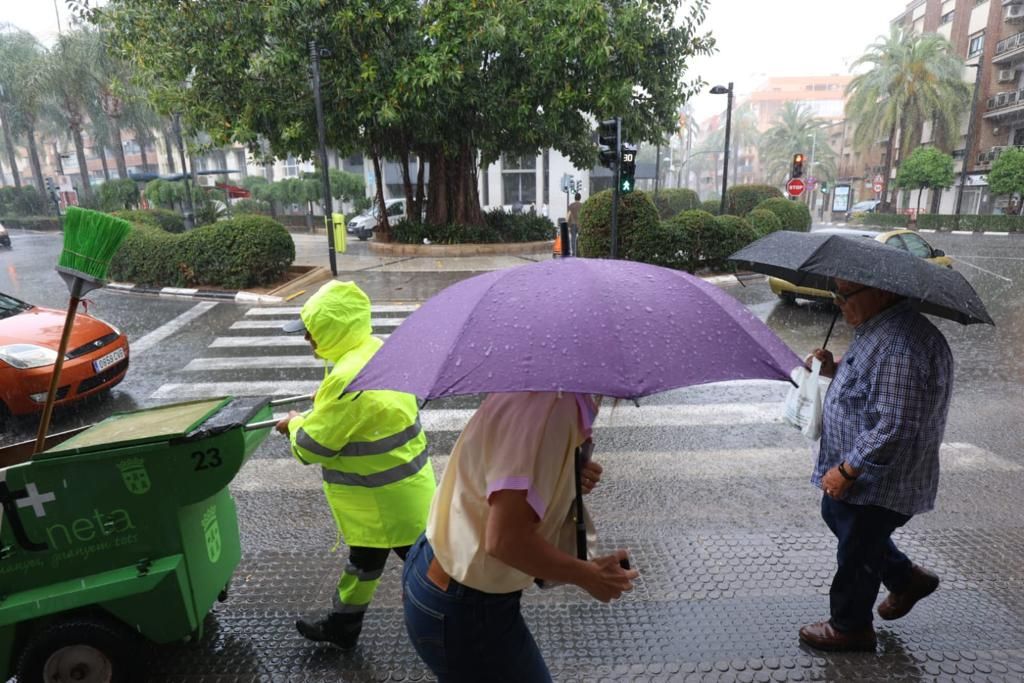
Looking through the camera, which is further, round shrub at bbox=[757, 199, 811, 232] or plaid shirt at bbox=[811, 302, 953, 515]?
round shrub at bbox=[757, 199, 811, 232]

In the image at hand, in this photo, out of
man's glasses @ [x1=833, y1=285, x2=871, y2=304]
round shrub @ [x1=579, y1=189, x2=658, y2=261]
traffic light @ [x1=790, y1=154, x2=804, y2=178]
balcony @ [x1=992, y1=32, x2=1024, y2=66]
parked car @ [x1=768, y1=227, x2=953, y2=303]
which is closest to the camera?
man's glasses @ [x1=833, y1=285, x2=871, y2=304]

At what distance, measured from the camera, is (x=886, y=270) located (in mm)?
2316

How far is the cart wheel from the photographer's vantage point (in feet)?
7.95

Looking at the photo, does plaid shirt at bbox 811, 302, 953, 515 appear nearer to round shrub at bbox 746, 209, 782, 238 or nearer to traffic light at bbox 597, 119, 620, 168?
traffic light at bbox 597, 119, 620, 168

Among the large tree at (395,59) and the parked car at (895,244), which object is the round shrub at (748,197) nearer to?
the large tree at (395,59)

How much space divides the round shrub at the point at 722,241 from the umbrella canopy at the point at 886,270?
42.5 feet

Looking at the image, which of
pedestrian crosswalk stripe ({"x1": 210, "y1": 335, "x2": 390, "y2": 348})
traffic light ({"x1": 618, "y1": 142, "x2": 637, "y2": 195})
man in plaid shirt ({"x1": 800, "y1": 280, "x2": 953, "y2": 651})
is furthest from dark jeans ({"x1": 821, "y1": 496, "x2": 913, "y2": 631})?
traffic light ({"x1": 618, "y1": 142, "x2": 637, "y2": 195})

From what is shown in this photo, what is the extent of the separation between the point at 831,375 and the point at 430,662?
2257mm

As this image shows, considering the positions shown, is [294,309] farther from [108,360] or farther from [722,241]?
[722,241]

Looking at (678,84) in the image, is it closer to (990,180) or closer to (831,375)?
Result: (831,375)

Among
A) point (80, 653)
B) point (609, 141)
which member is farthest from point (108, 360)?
point (609, 141)

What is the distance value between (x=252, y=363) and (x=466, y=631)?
24.3ft

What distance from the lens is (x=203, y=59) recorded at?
1591cm

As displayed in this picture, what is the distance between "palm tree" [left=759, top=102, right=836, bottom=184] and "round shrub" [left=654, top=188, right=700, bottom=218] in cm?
3916
